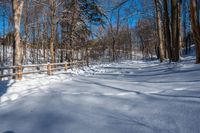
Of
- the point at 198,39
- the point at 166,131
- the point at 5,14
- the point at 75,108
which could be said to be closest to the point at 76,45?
the point at 5,14

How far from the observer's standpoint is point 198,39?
12461 millimetres

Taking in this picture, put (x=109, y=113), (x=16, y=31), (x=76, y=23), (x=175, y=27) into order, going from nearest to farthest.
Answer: (x=109, y=113)
(x=16, y=31)
(x=175, y=27)
(x=76, y=23)

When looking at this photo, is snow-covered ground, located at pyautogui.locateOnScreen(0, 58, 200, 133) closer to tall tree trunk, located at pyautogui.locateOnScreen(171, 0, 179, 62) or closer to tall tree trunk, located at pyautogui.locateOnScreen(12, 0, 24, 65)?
tall tree trunk, located at pyautogui.locateOnScreen(12, 0, 24, 65)

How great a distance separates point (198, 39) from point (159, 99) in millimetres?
7986

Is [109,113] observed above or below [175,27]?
below

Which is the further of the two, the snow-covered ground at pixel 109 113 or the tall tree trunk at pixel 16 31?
the tall tree trunk at pixel 16 31

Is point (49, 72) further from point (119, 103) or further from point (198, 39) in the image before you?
point (119, 103)

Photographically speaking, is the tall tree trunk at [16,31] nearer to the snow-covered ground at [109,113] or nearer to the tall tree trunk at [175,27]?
the snow-covered ground at [109,113]

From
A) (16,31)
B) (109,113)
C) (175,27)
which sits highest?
(175,27)

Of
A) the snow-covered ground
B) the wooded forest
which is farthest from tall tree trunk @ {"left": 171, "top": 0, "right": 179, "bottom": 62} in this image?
the snow-covered ground

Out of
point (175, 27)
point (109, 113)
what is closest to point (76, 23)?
point (175, 27)

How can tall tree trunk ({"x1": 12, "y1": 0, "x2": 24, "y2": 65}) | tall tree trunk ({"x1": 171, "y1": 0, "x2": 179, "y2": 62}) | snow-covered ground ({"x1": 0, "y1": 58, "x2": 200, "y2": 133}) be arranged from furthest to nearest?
tall tree trunk ({"x1": 171, "y1": 0, "x2": 179, "y2": 62})
tall tree trunk ({"x1": 12, "y1": 0, "x2": 24, "y2": 65})
snow-covered ground ({"x1": 0, "y1": 58, "x2": 200, "y2": 133})

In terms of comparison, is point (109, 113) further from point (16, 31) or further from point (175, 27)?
point (175, 27)

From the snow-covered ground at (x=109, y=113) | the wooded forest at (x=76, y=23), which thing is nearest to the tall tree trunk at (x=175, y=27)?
the wooded forest at (x=76, y=23)
